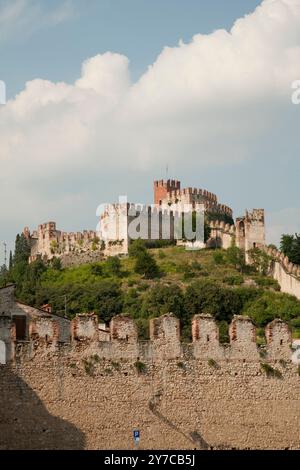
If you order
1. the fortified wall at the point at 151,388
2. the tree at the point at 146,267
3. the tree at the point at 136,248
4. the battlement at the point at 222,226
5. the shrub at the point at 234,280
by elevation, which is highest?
the battlement at the point at 222,226

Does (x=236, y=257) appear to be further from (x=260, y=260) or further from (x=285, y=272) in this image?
(x=285, y=272)

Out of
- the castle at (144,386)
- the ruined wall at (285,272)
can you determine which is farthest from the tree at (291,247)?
the castle at (144,386)

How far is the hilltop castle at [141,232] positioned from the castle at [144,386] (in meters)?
76.1

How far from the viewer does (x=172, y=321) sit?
36094mm

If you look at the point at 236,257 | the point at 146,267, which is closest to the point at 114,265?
the point at 146,267

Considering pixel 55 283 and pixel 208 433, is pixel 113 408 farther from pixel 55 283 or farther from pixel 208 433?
pixel 55 283

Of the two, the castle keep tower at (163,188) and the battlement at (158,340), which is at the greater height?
the castle keep tower at (163,188)

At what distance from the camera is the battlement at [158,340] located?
3378cm

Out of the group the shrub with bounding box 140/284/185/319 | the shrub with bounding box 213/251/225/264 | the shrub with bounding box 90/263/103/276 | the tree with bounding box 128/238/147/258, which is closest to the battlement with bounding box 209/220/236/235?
the shrub with bounding box 213/251/225/264

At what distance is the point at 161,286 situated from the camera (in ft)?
331

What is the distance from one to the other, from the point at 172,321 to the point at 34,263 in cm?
8175

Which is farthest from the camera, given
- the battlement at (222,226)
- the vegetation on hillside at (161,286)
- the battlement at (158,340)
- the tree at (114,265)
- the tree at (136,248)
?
the battlement at (222,226)

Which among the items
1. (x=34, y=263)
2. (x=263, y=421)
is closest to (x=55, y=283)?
(x=34, y=263)

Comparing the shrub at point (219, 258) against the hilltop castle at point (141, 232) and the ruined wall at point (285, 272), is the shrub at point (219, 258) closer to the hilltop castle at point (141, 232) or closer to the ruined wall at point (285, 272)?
the hilltop castle at point (141, 232)
